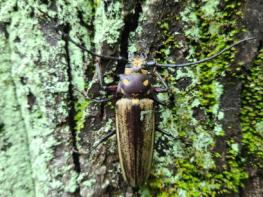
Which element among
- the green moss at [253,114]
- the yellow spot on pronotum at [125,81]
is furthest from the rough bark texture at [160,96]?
the yellow spot on pronotum at [125,81]

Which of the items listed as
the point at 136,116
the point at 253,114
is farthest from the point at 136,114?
the point at 253,114

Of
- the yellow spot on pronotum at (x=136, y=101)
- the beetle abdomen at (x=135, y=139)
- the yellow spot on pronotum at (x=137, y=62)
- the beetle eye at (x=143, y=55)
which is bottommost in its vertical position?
the beetle abdomen at (x=135, y=139)

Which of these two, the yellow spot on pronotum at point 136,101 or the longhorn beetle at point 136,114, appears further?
the yellow spot on pronotum at point 136,101

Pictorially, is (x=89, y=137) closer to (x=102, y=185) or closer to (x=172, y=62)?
(x=102, y=185)

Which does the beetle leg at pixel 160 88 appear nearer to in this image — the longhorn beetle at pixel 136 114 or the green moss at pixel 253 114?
the longhorn beetle at pixel 136 114

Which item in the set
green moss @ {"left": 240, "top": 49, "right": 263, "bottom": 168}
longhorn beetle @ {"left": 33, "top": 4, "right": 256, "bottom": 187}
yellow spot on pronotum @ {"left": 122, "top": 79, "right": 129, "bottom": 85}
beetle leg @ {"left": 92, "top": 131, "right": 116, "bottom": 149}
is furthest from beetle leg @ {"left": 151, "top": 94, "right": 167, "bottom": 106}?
green moss @ {"left": 240, "top": 49, "right": 263, "bottom": 168}

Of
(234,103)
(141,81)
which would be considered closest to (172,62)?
(141,81)
